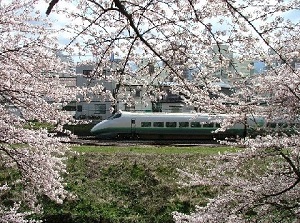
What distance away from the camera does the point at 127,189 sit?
616 inches

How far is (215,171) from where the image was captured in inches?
281

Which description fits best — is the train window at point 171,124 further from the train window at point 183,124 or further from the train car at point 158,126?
the train window at point 183,124

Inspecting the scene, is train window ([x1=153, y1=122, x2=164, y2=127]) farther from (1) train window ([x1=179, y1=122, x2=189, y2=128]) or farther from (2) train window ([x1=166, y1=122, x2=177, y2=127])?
(1) train window ([x1=179, y1=122, x2=189, y2=128])

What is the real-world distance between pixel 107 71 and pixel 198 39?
64.6 inches

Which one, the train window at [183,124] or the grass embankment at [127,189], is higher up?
the train window at [183,124]

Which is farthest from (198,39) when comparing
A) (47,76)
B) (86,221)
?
(86,221)

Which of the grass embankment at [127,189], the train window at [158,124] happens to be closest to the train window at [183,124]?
the train window at [158,124]

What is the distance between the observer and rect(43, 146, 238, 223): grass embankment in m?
13.9

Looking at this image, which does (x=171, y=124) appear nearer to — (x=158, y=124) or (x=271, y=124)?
(x=158, y=124)

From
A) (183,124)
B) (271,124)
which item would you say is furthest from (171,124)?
(271,124)

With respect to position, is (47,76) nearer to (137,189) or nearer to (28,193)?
(28,193)

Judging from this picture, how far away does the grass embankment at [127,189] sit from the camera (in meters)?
13.9

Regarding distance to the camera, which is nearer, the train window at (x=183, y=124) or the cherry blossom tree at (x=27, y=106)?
the cherry blossom tree at (x=27, y=106)

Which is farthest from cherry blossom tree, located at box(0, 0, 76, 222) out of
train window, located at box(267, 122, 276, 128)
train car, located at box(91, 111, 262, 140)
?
train car, located at box(91, 111, 262, 140)
